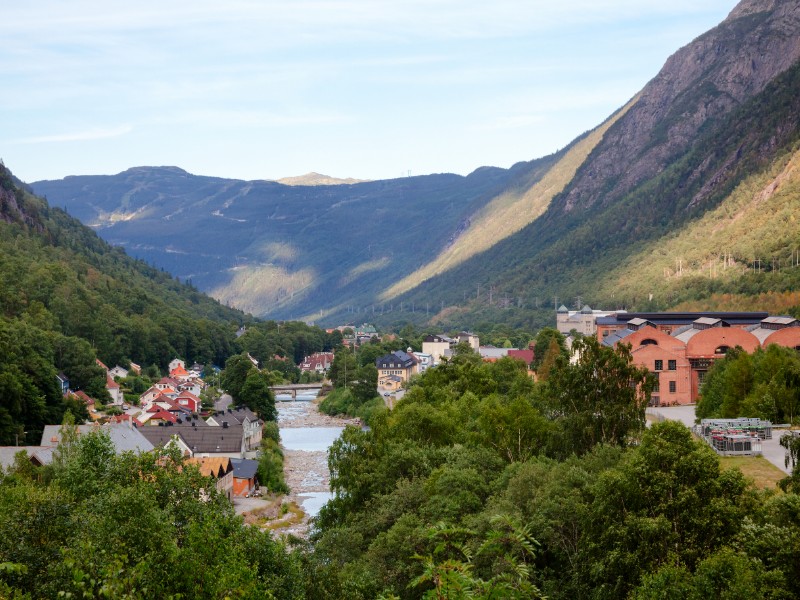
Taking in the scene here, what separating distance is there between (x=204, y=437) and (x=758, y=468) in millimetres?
54296

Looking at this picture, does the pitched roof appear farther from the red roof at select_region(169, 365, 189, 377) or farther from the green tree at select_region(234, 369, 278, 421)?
the red roof at select_region(169, 365, 189, 377)

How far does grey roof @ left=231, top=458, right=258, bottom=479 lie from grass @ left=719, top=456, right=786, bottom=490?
41859 mm

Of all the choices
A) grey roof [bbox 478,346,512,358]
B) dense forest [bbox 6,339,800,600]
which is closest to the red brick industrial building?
dense forest [bbox 6,339,800,600]

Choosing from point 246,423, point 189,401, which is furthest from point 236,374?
point 246,423

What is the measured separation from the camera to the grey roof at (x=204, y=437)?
84.1m

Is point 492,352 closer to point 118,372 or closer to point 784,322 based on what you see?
point 118,372

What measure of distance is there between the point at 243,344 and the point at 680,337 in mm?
115561

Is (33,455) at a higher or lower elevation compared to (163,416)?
higher

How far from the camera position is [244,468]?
7869cm

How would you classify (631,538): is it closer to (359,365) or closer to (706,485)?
(706,485)

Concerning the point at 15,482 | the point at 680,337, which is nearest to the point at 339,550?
the point at 15,482

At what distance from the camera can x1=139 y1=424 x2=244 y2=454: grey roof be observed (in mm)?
84081

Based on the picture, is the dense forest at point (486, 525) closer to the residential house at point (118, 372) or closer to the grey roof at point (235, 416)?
the grey roof at point (235, 416)

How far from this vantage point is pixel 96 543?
79.6 feet
